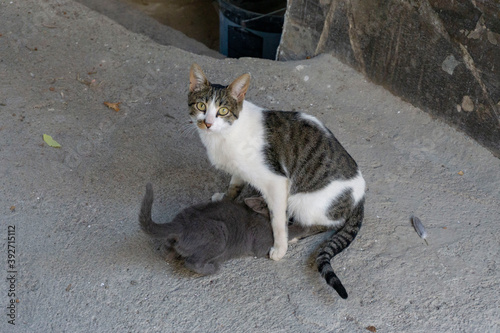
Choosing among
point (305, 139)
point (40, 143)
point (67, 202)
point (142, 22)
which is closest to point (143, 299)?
point (67, 202)

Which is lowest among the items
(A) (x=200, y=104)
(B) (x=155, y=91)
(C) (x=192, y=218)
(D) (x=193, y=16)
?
(D) (x=193, y=16)

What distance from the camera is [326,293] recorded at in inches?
110

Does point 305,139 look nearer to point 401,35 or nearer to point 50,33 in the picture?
point 401,35

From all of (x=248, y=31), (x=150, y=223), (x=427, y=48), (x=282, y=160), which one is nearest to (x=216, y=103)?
(x=282, y=160)

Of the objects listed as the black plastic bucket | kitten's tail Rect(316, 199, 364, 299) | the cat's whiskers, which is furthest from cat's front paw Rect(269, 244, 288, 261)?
the black plastic bucket

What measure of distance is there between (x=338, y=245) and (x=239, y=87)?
112cm

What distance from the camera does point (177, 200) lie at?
338 cm

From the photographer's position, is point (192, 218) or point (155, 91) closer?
point (192, 218)

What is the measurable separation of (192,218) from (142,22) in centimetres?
448

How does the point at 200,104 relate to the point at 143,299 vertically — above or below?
above

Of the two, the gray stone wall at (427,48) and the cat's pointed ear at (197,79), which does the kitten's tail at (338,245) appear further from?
the gray stone wall at (427,48)

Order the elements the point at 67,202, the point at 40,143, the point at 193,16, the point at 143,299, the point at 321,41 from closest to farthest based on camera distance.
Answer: the point at 143,299 < the point at 67,202 < the point at 40,143 < the point at 321,41 < the point at 193,16

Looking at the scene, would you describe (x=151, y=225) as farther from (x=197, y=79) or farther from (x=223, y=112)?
(x=197, y=79)

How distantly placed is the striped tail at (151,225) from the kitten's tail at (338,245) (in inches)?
33.1
